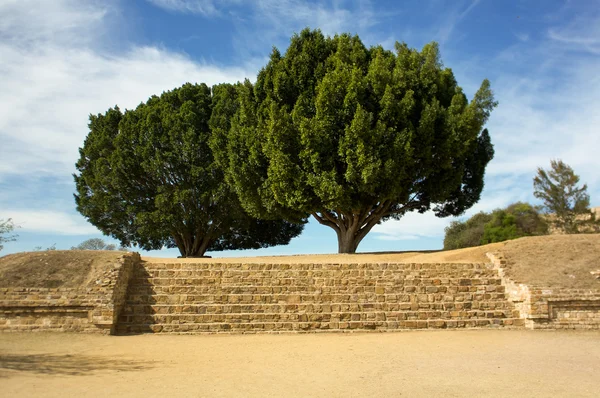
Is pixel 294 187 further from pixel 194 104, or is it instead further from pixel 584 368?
pixel 584 368

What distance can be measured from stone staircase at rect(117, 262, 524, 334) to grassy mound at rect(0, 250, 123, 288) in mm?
1124

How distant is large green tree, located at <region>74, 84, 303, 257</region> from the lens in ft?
76.1

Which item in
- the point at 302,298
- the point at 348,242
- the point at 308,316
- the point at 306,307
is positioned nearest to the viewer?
the point at 308,316

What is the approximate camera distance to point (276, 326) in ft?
36.9

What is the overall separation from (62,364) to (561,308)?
1148 cm

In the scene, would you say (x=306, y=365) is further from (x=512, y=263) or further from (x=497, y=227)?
(x=497, y=227)

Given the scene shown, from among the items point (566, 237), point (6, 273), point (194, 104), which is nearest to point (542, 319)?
point (566, 237)

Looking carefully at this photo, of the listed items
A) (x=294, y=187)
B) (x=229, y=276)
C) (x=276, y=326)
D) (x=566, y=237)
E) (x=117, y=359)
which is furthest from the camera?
(x=294, y=187)

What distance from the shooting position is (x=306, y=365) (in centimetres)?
764

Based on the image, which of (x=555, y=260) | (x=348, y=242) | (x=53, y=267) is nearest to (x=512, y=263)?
(x=555, y=260)

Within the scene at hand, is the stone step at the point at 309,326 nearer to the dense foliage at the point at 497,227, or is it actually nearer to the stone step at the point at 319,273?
the stone step at the point at 319,273

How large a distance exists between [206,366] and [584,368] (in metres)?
6.26

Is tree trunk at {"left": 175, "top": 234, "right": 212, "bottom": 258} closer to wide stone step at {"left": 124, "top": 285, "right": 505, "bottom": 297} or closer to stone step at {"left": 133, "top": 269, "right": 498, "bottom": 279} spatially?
stone step at {"left": 133, "top": 269, "right": 498, "bottom": 279}

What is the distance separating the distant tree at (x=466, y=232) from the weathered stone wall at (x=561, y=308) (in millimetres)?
19694
